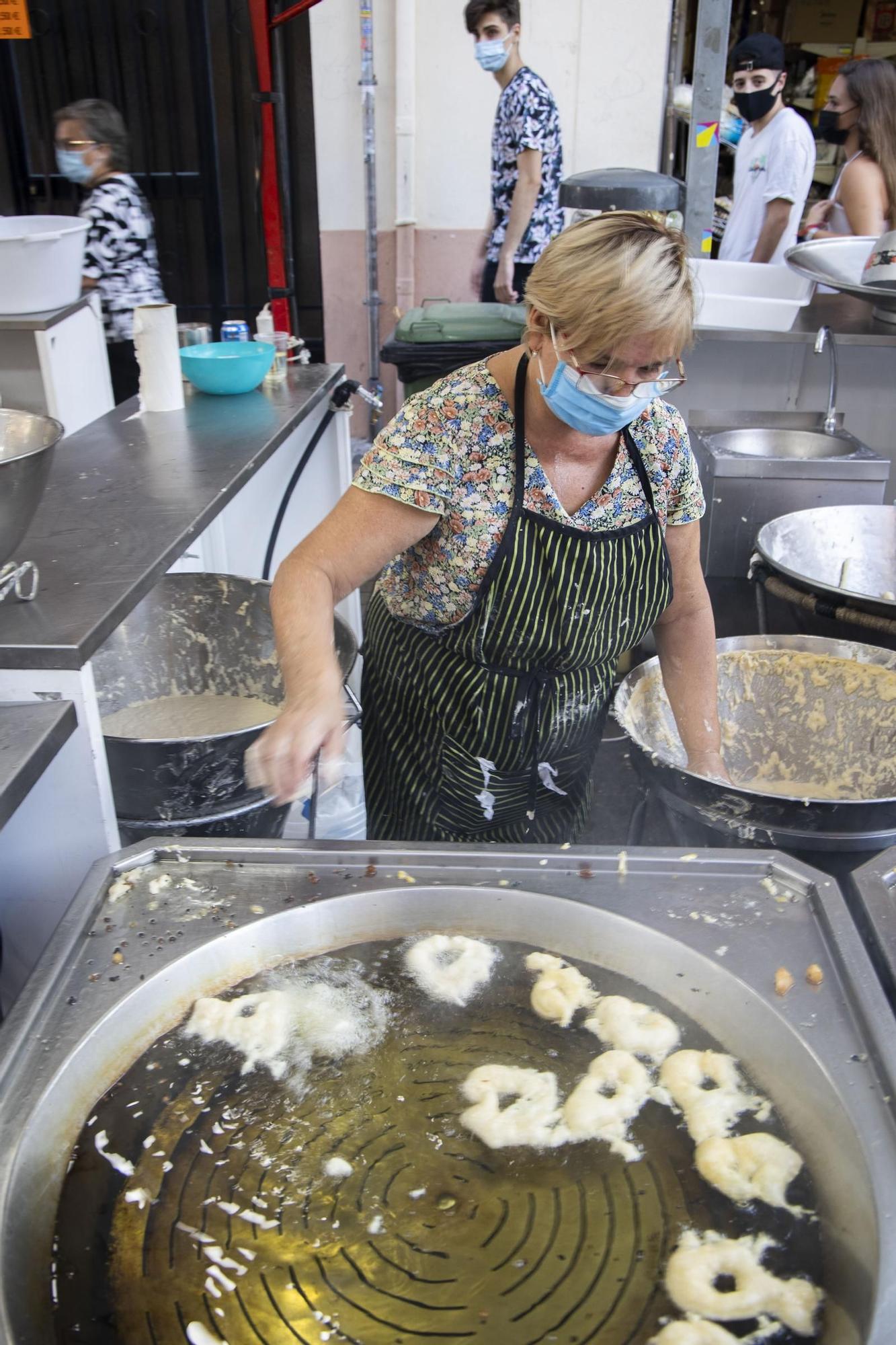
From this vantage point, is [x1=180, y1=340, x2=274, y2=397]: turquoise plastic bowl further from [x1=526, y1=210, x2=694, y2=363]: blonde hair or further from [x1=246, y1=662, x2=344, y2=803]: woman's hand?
[x1=246, y1=662, x2=344, y2=803]: woman's hand

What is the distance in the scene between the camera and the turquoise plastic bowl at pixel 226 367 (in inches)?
114

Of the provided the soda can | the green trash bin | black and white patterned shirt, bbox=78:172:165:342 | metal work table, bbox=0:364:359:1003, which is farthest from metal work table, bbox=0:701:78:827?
the green trash bin

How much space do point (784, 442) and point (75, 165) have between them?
3232 mm

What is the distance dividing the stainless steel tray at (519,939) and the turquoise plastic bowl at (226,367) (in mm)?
1884

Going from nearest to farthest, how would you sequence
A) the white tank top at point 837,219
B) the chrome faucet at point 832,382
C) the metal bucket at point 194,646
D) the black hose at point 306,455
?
the metal bucket at point 194,646, the black hose at point 306,455, the chrome faucet at point 832,382, the white tank top at point 837,219

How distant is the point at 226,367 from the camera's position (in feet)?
9.50

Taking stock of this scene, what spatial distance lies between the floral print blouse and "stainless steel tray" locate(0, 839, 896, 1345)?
541mm

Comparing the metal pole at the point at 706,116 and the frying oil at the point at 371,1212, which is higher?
the metal pole at the point at 706,116

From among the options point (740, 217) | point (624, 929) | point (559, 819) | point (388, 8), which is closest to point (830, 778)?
point (559, 819)

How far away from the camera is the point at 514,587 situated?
173 cm

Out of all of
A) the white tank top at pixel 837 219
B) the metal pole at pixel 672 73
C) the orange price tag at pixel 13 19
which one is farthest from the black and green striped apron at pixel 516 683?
the metal pole at pixel 672 73

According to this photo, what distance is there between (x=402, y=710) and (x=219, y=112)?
5540mm

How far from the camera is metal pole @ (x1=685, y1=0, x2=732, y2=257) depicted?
3.54 meters

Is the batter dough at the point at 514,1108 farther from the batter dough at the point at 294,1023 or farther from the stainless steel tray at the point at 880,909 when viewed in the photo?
the stainless steel tray at the point at 880,909
